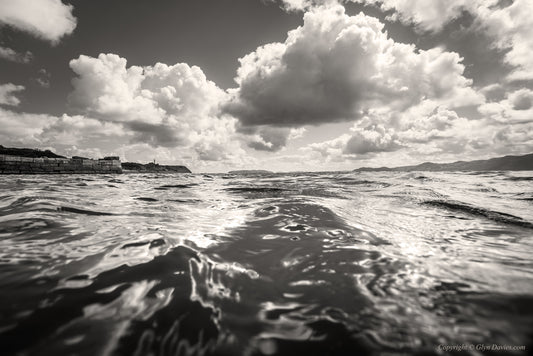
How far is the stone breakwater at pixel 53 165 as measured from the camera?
2520 cm

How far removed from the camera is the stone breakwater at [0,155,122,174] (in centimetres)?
2520

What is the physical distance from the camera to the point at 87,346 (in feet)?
3.52

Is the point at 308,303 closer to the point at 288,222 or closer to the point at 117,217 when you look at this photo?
the point at 288,222

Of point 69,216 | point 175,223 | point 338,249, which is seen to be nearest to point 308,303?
point 338,249

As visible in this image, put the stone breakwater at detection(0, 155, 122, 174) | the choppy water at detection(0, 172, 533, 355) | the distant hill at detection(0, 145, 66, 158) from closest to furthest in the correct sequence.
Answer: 1. the choppy water at detection(0, 172, 533, 355)
2. the stone breakwater at detection(0, 155, 122, 174)
3. the distant hill at detection(0, 145, 66, 158)

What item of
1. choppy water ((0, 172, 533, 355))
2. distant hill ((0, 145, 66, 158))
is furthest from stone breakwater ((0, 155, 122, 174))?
distant hill ((0, 145, 66, 158))

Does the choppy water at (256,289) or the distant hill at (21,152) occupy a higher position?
the distant hill at (21,152)

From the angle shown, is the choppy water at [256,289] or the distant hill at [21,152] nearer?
the choppy water at [256,289]

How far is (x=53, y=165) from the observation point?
28.8 m

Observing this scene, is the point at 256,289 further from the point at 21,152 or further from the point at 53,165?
the point at 21,152

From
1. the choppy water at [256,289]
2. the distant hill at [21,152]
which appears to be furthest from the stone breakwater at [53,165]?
the distant hill at [21,152]

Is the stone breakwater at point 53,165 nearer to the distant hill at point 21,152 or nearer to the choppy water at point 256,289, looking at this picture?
the choppy water at point 256,289

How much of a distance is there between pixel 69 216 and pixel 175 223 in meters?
1.69

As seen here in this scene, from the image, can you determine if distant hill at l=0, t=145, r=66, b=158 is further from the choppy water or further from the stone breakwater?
the choppy water
